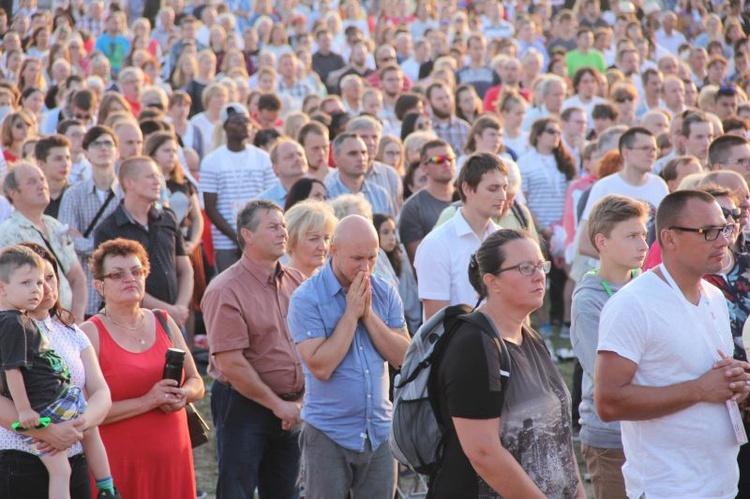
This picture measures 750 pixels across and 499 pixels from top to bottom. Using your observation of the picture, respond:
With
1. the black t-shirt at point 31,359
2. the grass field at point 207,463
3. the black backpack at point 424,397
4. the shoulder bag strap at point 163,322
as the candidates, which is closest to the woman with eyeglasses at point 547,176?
the grass field at point 207,463

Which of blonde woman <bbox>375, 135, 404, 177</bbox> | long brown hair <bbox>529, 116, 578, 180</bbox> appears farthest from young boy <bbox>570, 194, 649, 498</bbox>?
long brown hair <bbox>529, 116, 578, 180</bbox>

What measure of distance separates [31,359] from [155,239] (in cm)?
273

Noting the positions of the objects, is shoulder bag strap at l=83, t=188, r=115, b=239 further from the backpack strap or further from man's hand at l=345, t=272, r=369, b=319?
the backpack strap

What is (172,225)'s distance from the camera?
795 centimetres

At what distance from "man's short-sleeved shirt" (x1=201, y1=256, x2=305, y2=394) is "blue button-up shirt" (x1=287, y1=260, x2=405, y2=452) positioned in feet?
1.76

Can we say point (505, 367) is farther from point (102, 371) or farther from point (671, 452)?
point (102, 371)

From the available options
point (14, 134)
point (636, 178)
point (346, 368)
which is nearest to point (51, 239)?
point (346, 368)

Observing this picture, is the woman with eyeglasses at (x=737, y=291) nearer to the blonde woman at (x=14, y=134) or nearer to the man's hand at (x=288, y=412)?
the man's hand at (x=288, y=412)

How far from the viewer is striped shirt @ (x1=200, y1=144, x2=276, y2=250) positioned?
1065 cm

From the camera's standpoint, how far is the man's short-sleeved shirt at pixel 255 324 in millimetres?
5871

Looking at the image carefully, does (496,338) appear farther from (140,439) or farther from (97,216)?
(97,216)

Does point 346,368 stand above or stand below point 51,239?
below

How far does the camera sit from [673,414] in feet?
14.0

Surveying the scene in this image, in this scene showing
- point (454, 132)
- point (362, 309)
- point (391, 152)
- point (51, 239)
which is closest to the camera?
point (362, 309)
